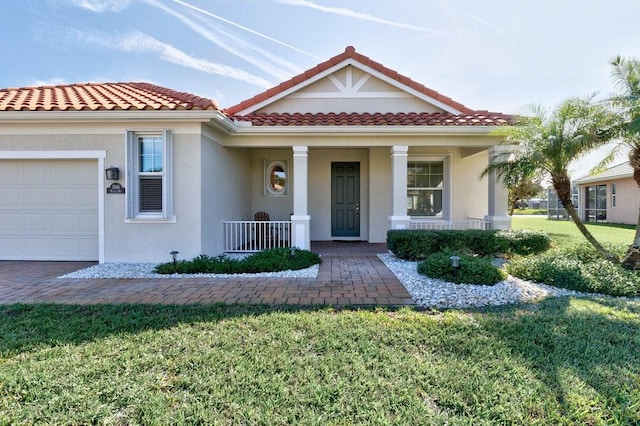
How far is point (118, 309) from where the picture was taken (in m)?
4.70

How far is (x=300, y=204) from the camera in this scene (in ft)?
29.3

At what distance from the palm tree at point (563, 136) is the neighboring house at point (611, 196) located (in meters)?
13.4

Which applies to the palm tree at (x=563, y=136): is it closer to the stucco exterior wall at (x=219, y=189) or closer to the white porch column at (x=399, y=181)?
the white porch column at (x=399, y=181)

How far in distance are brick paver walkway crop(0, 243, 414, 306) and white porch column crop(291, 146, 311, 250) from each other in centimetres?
179

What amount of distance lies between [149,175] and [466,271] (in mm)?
7056

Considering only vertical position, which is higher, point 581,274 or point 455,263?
point 455,263

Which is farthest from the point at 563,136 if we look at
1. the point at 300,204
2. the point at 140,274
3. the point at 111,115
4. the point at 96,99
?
the point at 96,99

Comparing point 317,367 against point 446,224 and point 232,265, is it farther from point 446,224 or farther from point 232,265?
point 446,224

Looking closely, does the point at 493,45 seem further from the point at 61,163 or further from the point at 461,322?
the point at 61,163

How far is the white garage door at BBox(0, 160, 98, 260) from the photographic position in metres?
7.99

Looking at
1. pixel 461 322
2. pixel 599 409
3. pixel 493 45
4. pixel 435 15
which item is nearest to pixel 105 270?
pixel 461 322

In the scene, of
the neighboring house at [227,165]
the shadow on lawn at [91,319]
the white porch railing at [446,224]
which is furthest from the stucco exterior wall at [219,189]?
the white porch railing at [446,224]

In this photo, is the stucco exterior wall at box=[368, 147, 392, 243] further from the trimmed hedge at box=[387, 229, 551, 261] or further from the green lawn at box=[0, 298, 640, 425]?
the green lawn at box=[0, 298, 640, 425]

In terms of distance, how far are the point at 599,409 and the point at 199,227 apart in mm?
7211
